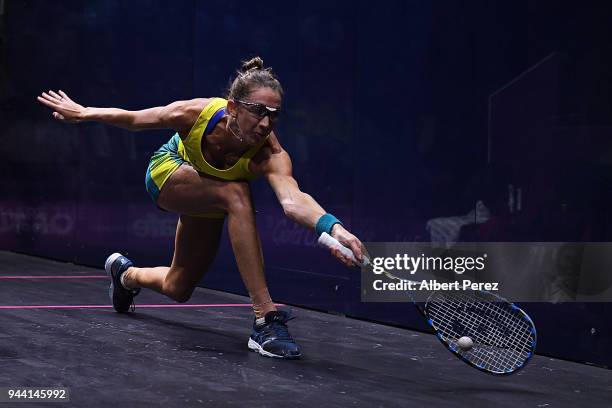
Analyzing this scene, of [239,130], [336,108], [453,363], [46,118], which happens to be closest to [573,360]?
[453,363]

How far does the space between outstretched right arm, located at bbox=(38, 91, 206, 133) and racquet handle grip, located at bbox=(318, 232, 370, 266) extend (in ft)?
3.16

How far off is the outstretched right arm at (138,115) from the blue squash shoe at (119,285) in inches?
38.7

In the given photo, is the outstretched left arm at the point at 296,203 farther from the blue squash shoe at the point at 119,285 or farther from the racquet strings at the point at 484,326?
the blue squash shoe at the point at 119,285

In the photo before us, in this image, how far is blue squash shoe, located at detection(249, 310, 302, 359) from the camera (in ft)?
12.9

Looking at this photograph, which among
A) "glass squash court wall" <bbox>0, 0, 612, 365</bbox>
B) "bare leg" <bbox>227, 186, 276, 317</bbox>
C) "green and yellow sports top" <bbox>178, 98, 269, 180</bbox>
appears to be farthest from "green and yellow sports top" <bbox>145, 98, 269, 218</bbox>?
"glass squash court wall" <bbox>0, 0, 612, 365</bbox>

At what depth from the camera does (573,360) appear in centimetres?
416

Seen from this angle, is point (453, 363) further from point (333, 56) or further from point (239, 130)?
point (333, 56)

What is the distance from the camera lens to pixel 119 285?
16.3 feet

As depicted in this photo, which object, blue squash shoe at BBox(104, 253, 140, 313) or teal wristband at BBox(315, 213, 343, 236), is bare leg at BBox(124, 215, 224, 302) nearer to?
blue squash shoe at BBox(104, 253, 140, 313)

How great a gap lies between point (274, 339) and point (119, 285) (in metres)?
1.23

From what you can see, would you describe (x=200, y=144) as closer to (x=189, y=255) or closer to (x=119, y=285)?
(x=189, y=255)

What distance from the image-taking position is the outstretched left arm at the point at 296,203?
3.28m

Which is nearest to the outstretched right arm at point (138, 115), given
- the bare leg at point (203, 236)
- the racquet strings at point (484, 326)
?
the bare leg at point (203, 236)

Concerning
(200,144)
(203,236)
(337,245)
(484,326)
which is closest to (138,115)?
(200,144)
